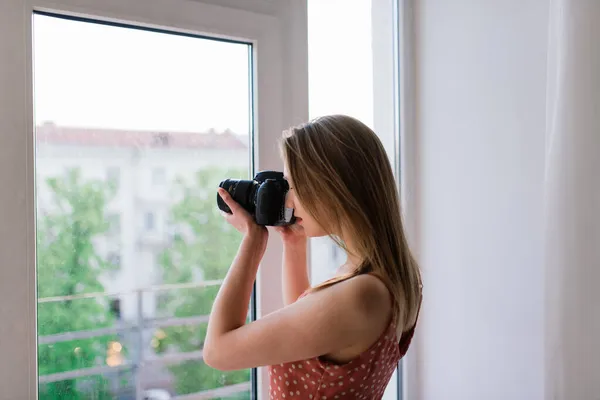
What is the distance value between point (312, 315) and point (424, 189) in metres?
0.86

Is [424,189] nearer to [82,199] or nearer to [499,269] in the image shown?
[499,269]

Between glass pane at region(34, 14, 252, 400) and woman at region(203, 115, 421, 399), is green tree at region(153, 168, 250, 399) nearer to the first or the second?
glass pane at region(34, 14, 252, 400)

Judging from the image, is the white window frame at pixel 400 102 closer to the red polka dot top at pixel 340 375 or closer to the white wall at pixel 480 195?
the white wall at pixel 480 195

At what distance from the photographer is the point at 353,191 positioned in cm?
96

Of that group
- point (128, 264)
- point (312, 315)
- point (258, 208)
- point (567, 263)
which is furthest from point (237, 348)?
point (567, 263)

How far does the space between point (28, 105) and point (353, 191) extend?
1.92 feet

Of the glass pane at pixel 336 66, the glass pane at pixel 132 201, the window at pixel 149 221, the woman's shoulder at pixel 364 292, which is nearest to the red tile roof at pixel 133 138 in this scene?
the glass pane at pixel 132 201

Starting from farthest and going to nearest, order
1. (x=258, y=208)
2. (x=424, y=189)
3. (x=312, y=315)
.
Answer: (x=424, y=189)
(x=258, y=208)
(x=312, y=315)

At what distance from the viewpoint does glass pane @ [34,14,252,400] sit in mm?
1106

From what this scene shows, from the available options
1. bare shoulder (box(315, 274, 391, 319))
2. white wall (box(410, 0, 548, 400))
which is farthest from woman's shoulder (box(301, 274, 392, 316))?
white wall (box(410, 0, 548, 400))

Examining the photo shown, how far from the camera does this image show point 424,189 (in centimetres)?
166

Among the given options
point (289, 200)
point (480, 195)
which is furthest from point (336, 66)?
point (289, 200)

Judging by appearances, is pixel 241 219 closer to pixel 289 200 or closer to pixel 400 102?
pixel 289 200

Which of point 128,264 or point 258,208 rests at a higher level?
point 258,208
